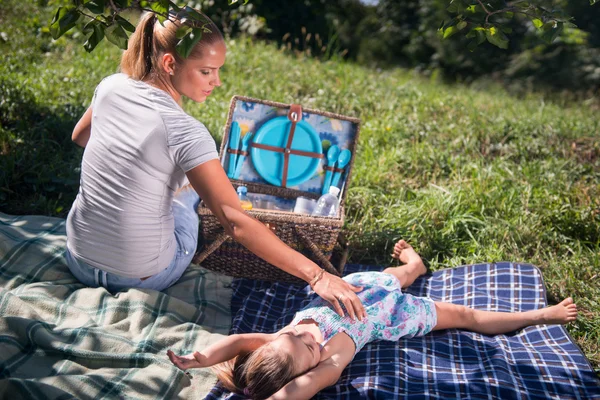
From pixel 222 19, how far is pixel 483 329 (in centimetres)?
538

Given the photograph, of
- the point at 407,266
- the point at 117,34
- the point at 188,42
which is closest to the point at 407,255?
the point at 407,266

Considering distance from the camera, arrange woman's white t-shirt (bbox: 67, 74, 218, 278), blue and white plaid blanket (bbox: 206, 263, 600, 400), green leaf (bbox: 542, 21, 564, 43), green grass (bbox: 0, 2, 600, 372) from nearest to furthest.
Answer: green leaf (bbox: 542, 21, 564, 43)
woman's white t-shirt (bbox: 67, 74, 218, 278)
blue and white plaid blanket (bbox: 206, 263, 600, 400)
green grass (bbox: 0, 2, 600, 372)

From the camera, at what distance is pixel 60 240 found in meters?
3.06

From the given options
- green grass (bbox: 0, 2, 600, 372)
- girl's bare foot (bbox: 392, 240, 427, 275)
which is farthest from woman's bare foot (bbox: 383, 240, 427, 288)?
green grass (bbox: 0, 2, 600, 372)

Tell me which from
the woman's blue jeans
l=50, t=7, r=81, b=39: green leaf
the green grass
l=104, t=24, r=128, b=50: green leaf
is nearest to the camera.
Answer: l=50, t=7, r=81, b=39: green leaf

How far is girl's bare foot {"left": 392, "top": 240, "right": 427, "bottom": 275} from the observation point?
3.27 m

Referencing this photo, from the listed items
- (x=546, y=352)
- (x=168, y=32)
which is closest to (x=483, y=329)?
(x=546, y=352)

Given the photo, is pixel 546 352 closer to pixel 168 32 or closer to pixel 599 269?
pixel 599 269

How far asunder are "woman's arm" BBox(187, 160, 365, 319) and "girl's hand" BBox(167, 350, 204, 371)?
471mm

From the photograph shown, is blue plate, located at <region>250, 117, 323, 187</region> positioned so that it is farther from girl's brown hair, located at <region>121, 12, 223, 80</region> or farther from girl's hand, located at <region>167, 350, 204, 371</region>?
girl's hand, located at <region>167, 350, 204, 371</region>

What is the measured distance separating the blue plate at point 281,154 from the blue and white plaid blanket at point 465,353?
0.69 m

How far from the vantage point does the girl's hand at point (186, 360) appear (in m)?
2.22

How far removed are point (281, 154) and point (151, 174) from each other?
1285mm

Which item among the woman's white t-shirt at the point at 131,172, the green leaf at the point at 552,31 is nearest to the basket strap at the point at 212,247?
the woman's white t-shirt at the point at 131,172
